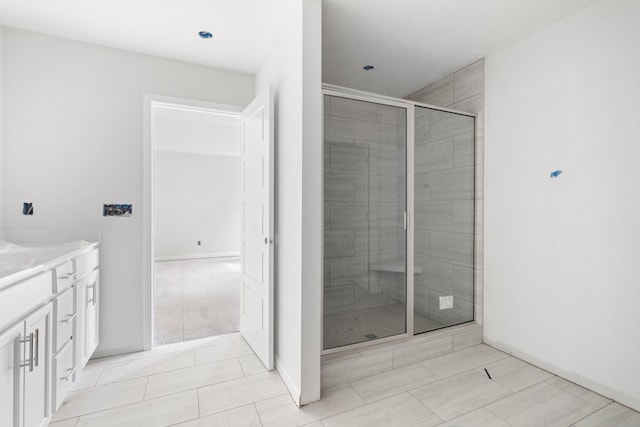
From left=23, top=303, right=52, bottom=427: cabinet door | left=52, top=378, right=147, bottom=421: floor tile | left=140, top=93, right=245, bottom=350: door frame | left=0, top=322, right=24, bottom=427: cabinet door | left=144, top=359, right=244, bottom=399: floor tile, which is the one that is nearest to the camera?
left=0, top=322, right=24, bottom=427: cabinet door

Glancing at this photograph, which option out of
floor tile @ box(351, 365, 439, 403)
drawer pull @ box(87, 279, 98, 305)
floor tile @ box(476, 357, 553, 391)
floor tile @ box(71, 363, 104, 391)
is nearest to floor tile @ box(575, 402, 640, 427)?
floor tile @ box(476, 357, 553, 391)

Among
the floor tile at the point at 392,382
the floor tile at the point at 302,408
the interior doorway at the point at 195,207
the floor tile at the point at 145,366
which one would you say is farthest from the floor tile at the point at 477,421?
the interior doorway at the point at 195,207

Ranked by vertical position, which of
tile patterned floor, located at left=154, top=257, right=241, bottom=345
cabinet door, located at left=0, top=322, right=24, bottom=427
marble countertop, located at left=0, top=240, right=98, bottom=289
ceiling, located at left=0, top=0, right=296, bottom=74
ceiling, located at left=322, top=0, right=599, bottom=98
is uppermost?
ceiling, located at left=322, top=0, right=599, bottom=98

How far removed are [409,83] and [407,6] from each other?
133 centimetres

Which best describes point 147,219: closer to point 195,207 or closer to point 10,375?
point 10,375

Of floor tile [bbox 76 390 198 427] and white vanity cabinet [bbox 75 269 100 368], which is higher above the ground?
white vanity cabinet [bbox 75 269 100 368]

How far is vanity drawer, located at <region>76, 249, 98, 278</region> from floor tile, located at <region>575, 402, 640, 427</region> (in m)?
3.20

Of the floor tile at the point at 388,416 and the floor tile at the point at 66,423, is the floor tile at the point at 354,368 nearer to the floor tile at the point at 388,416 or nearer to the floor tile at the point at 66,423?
the floor tile at the point at 388,416

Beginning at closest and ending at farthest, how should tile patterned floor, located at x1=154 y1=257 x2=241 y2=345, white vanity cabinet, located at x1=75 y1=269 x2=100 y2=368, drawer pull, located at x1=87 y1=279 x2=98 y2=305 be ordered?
1. white vanity cabinet, located at x1=75 y1=269 x2=100 y2=368
2. drawer pull, located at x1=87 y1=279 x2=98 y2=305
3. tile patterned floor, located at x1=154 y1=257 x2=241 y2=345

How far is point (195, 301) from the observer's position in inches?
158

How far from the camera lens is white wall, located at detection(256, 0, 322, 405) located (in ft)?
6.07

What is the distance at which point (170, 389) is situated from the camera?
201cm

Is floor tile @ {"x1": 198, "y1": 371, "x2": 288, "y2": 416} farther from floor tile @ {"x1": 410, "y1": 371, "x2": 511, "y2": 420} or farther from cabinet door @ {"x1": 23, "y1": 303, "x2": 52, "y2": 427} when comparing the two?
floor tile @ {"x1": 410, "y1": 371, "x2": 511, "y2": 420}

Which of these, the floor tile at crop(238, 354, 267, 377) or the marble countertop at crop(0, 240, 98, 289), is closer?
the marble countertop at crop(0, 240, 98, 289)
